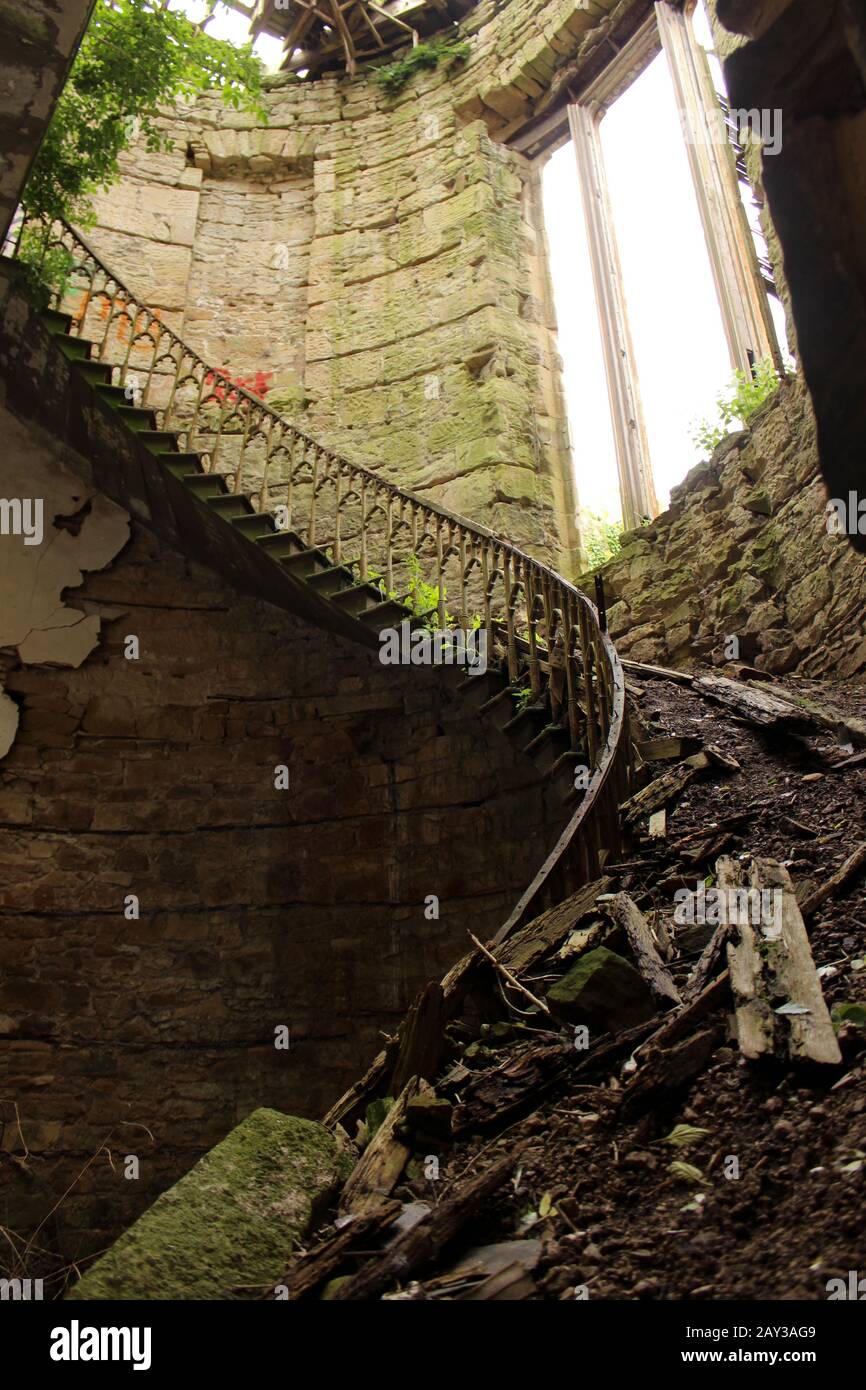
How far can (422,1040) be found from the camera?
3092mm

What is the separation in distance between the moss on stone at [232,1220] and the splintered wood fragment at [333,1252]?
0.38ft

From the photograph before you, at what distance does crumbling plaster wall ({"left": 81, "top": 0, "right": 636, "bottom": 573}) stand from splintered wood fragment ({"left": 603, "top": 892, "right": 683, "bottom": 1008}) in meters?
5.69

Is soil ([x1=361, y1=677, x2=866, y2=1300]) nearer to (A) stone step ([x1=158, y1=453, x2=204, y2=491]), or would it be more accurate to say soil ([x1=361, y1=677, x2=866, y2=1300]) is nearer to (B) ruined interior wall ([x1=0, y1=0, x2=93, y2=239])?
(A) stone step ([x1=158, y1=453, x2=204, y2=491])

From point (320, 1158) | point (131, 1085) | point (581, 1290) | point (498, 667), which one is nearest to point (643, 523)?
point (498, 667)

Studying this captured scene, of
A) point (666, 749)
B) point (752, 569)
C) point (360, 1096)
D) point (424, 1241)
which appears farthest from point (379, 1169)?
point (752, 569)

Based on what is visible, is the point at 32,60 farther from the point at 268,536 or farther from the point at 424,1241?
the point at 424,1241

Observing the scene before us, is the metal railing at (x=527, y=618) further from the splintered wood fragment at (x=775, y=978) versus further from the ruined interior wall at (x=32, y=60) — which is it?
the ruined interior wall at (x=32, y=60)

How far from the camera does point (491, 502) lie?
9.02m

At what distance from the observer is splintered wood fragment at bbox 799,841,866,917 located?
315cm

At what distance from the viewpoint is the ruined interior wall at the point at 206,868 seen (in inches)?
241

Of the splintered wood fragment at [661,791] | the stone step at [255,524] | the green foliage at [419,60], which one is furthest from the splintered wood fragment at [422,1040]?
the green foliage at [419,60]

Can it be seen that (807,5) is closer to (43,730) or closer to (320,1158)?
(320,1158)

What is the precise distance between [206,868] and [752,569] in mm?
4696
